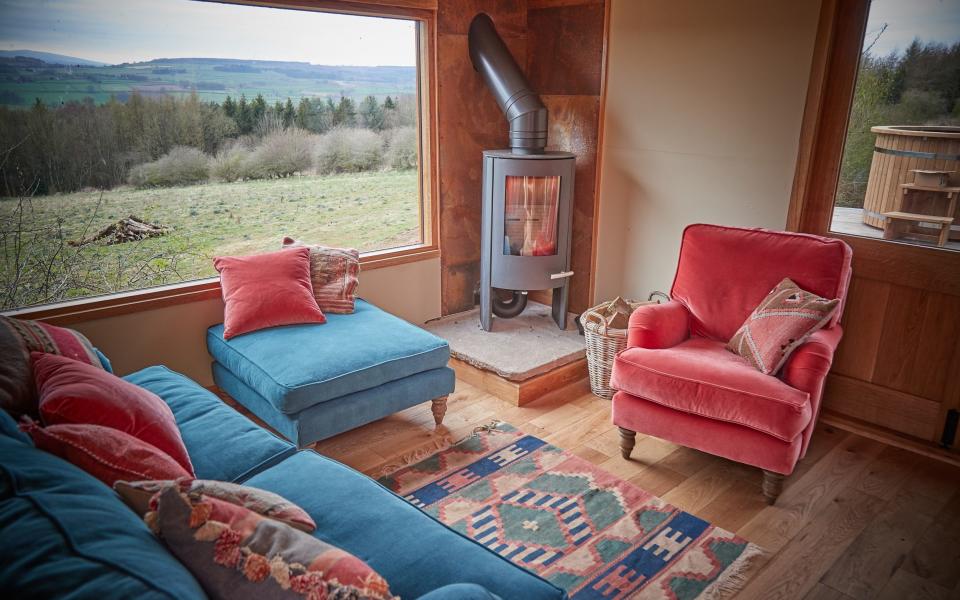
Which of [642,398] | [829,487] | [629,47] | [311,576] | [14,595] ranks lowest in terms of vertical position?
[829,487]

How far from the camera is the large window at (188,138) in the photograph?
289 centimetres

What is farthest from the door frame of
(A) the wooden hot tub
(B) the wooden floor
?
(B) the wooden floor

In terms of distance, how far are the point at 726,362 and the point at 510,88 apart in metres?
2.03

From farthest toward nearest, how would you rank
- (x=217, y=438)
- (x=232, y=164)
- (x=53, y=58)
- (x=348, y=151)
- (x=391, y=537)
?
(x=348, y=151) < (x=232, y=164) < (x=53, y=58) < (x=217, y=438) < (x=391, y=537)

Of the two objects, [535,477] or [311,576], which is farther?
[535,477]

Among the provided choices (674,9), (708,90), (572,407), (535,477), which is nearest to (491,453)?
(535,477)

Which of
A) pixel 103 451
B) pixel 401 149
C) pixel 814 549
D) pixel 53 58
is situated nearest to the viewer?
pixel 103 451

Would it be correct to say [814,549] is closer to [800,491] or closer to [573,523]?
[800,491]

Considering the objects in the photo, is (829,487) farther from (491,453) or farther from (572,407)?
(491,453)

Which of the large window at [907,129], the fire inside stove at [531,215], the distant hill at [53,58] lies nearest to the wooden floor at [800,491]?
the fire inside stove at [531,215]

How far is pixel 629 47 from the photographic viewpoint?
379 cm

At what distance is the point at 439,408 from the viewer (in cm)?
317

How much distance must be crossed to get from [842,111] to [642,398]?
1.65 meters

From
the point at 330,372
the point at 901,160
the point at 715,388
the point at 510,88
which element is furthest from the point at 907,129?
the point at 330,372
